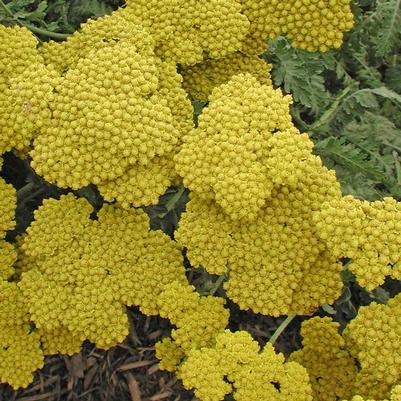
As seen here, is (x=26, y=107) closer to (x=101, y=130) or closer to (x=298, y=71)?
(x=101, y=130)

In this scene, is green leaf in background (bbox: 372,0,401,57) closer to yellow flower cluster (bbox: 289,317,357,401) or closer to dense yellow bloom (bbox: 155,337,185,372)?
yellow flower cluster (bbox: 289,317,357,401)

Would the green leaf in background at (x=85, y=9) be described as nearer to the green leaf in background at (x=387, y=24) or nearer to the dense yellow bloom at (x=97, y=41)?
the dense yellow bloom at (x=97, y=41)

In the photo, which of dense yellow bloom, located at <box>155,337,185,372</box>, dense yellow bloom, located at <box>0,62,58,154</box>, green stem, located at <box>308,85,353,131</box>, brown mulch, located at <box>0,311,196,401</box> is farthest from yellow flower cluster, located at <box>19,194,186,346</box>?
green stem, located at <box>308,85,353,131</box>

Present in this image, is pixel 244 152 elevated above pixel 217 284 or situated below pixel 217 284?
above

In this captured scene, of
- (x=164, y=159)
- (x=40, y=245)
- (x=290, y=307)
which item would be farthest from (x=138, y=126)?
(x=290, y=307)

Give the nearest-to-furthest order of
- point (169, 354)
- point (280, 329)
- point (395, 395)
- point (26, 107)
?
point (395, 395)
point (26, 107)
point (169, 354)
point (280, 329)

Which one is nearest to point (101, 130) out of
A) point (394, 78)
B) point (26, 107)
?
point (26, 107)
